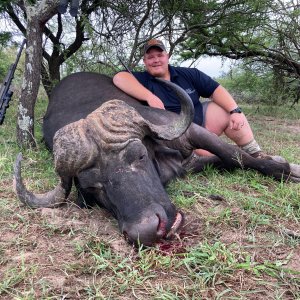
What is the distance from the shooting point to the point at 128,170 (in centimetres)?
290

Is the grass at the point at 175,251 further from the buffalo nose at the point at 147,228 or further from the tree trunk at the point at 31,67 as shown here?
the tree trunk at the point at 31,67

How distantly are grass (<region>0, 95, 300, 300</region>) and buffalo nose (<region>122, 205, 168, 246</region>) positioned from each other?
0.06 metres

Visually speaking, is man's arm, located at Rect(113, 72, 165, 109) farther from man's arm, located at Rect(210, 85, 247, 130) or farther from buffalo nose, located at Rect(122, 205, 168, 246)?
buffalo nose, located at Rect(122, 205, 168, 246)

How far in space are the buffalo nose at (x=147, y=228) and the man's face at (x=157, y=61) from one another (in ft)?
8.65

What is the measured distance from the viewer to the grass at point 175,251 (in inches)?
83.0

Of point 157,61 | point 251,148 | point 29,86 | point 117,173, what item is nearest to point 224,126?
point 251,148

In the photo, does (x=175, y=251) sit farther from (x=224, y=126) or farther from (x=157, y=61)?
(x=157, y=61)

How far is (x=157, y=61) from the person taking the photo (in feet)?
16.0

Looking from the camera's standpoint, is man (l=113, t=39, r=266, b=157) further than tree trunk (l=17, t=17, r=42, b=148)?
No

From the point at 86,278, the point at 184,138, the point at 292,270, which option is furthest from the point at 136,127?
the point at 292,270

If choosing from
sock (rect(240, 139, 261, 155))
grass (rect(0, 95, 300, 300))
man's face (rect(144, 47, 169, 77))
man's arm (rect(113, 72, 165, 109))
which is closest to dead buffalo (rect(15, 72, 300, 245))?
grass (rect(0, 95, 300, 300))

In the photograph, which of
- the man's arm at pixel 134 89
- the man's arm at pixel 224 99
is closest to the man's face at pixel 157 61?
the man's arm at pixel 134 89

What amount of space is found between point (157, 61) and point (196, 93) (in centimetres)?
61

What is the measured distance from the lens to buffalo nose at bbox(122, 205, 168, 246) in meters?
2.46
